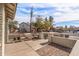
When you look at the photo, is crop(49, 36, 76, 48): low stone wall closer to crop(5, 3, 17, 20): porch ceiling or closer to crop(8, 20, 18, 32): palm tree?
crop(8, 20, 18, 32): palm tree

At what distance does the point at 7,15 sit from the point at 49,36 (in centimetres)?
157

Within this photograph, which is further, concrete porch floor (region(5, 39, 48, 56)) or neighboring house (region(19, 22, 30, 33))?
concrete porch floor (region(5, 39, 48, 56))

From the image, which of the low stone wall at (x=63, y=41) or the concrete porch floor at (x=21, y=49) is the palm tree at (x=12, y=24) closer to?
the concrete porch floor at (x=21, y=49)

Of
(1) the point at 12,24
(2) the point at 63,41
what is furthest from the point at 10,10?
(2) the point at 63,41

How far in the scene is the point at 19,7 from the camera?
18.3 feet

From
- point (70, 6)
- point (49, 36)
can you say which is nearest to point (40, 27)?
point (49, 36)

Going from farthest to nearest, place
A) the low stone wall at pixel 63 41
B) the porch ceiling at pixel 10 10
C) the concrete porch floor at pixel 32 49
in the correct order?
1. the concrete porch floor at pixel 32 49
2. the low stone wall at pixel 63 41
3. the porch ceiling at pixel 10 10

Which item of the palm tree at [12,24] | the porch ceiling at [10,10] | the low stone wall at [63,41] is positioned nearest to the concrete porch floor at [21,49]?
the low stone wall at [63,41]

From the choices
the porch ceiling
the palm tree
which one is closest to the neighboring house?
the palm tree

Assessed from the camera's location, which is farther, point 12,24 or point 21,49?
point 21,49

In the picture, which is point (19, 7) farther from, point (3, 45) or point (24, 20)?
point (3, 45)

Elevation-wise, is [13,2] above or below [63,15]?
above

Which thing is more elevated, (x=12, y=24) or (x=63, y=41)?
(x=12, y=24)

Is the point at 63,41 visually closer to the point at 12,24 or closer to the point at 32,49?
the point at 32,49
